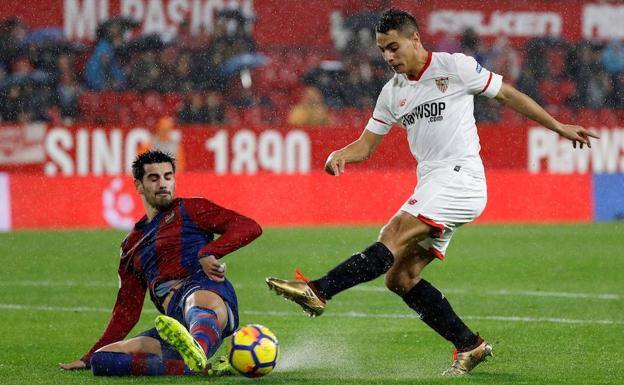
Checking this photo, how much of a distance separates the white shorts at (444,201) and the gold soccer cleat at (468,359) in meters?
0.56

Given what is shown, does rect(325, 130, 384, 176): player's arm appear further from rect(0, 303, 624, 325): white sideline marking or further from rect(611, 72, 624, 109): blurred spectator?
rect(611, 72, 624, 109): blurred spectator

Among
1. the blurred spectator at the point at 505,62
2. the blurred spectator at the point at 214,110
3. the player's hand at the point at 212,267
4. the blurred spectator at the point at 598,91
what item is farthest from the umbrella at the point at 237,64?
the player's hand at the point at 212,267

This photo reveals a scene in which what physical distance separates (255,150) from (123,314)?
1277cm

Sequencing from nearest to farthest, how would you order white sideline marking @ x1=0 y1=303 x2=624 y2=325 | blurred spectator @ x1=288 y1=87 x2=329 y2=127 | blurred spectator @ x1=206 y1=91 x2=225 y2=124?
1. white sideline marking @ x1=0 y1=303 x2=624 y2=325
2. blurred spectator @ x1=206 y1=91 x2=225 y2=124
3. blurred spectator @ x1=288 y1=87 x2=329 y2=127

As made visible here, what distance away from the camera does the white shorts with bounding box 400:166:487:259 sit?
22.7ft

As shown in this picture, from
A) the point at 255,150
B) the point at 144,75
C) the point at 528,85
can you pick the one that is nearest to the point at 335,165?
the point at 255,150

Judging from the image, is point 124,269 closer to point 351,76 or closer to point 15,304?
point 15,304

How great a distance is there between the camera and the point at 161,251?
7.37 m

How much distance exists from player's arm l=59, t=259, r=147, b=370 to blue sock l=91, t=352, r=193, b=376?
0.36 m

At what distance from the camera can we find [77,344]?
862 centimetres

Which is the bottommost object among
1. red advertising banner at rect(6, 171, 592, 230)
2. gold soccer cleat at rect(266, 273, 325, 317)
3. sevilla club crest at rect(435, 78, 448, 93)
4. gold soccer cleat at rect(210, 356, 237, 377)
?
red advertising banner at rect(6, 171, 592, 230)

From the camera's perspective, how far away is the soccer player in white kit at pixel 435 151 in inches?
274

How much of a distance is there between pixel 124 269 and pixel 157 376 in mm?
795

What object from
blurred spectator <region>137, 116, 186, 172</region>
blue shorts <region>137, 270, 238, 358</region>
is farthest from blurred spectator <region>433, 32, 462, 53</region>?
blue shorts <region>137, 270, 238, 358</region>
